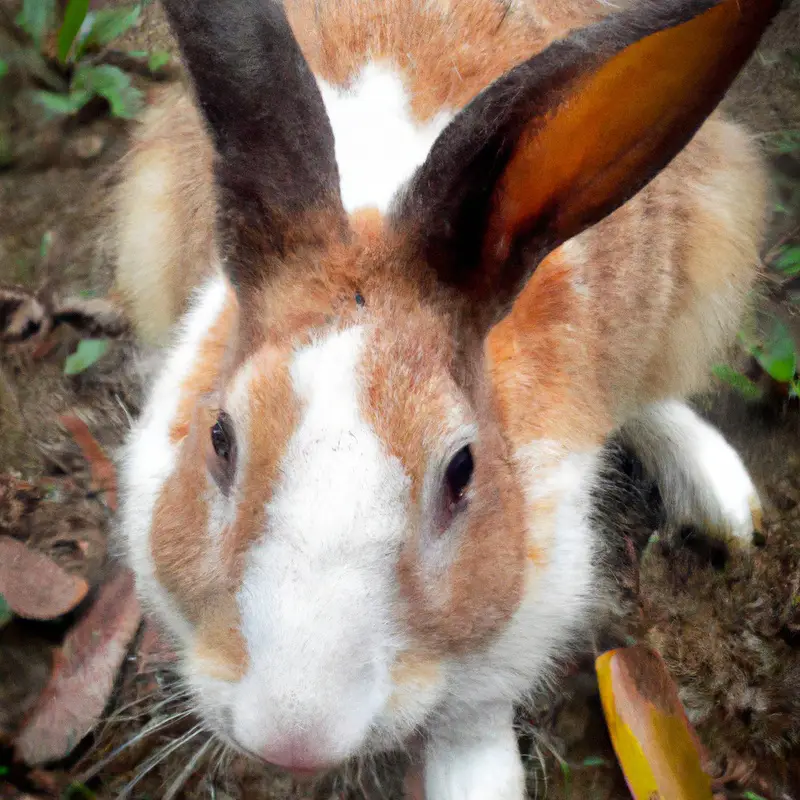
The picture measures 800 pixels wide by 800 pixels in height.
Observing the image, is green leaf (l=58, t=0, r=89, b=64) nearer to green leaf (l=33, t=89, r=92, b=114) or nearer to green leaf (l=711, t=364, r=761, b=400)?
green leaf (l=33, t=89, r=92, b=114)

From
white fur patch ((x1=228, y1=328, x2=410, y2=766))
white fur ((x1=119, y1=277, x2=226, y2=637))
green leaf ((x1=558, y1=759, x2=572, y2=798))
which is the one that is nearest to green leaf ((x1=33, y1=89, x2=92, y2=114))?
white fur ((x1=119, y1=277, x2=226, y2=637))

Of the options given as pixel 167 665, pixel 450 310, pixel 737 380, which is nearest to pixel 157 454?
pixel 167 665

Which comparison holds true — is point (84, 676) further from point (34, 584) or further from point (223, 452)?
point (223, 452)

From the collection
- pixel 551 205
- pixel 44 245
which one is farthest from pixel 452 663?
pixel 44 245

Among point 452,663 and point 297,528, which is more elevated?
point 297,528

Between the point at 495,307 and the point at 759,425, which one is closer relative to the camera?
the point at 495,307

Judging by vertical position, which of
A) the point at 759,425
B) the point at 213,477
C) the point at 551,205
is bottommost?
the point at 759,425

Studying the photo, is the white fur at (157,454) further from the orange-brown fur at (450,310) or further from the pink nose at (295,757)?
the pink nose at (295,757)

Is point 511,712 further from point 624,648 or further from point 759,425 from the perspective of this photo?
point 759,425
